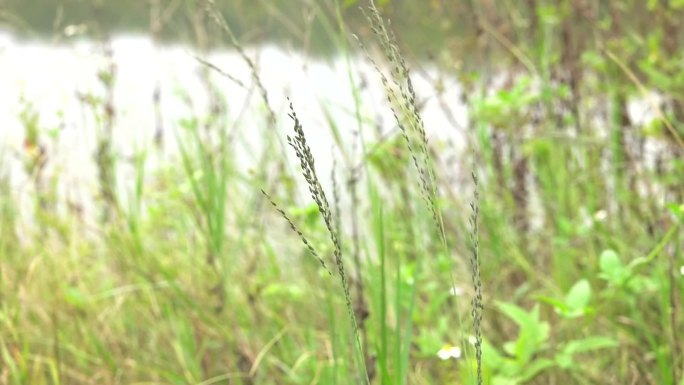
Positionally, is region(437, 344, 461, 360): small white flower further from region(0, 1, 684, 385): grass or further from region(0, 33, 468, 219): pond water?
region(0, 33, 468, 219): pond water

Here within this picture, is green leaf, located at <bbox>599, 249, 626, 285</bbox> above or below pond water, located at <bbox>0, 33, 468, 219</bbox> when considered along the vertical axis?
below

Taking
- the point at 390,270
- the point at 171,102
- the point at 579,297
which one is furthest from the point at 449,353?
the point at 171,102

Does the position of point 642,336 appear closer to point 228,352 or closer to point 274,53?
point 228,352

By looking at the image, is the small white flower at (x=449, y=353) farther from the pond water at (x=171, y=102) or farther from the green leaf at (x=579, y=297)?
the pond water at (x=171, y=102)

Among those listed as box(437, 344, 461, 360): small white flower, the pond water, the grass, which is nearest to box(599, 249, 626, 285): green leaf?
the grass

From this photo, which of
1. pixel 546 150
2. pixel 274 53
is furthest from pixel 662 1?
pixel 274 53

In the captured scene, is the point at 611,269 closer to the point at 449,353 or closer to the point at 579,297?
the point at 579,297

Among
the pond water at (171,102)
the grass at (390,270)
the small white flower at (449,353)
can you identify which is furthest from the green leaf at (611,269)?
the pond water at (171,102)
